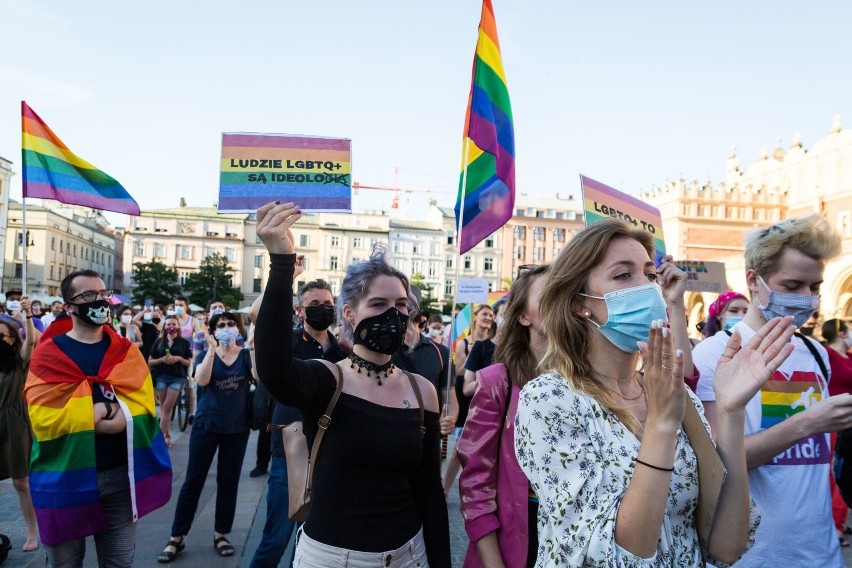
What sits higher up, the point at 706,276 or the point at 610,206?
the point at 610,206

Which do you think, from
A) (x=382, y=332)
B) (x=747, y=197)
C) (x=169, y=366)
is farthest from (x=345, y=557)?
(x=747, y=197)

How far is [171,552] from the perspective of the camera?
527 centimetres

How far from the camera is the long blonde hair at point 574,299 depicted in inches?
81.4

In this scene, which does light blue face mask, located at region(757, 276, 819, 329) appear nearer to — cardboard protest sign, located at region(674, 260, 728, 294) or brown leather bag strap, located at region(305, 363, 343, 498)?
brown leather bag strap, located at region(305, 363, 343, 498)

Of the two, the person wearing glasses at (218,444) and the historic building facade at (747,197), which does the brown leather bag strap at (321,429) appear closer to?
the person wearing glasses at (218,444)

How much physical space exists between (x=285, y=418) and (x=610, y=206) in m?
2.79

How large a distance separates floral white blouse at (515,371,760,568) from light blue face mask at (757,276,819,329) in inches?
45.8

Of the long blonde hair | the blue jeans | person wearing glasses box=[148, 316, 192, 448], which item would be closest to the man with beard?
the blue jeans

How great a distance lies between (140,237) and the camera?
8825cm

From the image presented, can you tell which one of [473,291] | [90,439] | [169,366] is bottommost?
[169,366]

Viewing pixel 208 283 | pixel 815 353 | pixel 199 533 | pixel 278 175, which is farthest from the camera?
pixel 208 283

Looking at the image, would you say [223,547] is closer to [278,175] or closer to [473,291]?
[278,175]

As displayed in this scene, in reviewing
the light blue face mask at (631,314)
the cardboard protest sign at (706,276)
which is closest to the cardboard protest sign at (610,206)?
the cardboard protest sign at (706,276)

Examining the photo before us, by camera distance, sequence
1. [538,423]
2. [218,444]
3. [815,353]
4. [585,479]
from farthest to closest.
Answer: [218,444], [815,353], [538,423], [585,479]
